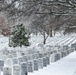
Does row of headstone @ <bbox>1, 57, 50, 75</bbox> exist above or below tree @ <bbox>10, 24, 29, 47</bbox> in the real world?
above

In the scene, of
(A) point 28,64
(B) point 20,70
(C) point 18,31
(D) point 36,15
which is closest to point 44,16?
(D) point 36,15

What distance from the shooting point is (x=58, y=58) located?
1908 cm

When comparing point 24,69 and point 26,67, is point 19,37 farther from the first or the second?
point 24,69

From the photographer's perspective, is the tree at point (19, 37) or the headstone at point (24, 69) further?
the tree at point (19, 37)

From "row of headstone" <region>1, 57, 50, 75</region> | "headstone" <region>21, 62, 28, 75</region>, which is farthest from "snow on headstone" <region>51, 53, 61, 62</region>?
"headstone" <region>21, 62, 28, 75</region>

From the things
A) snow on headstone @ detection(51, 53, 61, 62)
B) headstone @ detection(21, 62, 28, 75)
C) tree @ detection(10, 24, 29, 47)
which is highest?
headstone @ detection(21, 62, 28, 75)

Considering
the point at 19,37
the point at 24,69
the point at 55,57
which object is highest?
the point at 24,69

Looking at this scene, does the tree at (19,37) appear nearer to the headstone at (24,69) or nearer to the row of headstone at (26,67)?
the row of headstone at (26,67)

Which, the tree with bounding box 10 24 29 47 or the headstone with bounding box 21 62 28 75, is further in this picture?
the tree with bounding box 10 24 29 47

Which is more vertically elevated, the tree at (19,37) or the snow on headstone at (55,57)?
the snow on headstone at (55,57)

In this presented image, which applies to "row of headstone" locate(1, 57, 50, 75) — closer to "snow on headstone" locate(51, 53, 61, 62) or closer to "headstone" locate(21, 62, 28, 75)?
"headstone" locate(21, 62, 28, 75)

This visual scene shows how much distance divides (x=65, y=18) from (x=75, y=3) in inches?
119

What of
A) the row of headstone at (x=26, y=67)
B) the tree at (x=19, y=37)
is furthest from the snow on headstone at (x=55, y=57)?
the tree at (x=19, y=37)

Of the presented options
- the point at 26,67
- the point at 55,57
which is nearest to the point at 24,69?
the point at 26,67
